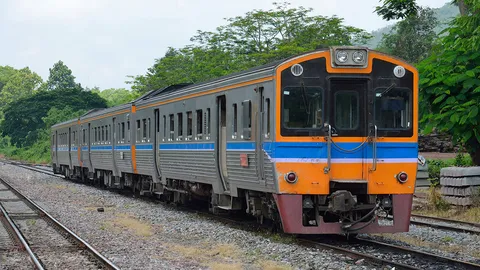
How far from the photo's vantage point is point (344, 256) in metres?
9.90

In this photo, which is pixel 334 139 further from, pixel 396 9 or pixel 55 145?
pixel 55 145

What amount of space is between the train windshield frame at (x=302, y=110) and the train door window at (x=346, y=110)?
9.8 inches

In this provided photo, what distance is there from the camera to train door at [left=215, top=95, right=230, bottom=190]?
45.3ft

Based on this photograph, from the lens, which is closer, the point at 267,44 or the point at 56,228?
the point at 56,228

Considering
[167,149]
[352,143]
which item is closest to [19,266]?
[352,143]

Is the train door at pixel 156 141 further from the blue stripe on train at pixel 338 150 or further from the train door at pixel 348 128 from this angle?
the train door at pixel 348 128

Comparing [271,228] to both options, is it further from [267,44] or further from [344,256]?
[267,44]

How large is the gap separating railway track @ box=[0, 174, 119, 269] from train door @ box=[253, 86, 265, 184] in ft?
9.50

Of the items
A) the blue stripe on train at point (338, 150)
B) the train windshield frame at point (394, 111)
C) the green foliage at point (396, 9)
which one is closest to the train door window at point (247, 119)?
the blue stripe on train at point (338, 150)

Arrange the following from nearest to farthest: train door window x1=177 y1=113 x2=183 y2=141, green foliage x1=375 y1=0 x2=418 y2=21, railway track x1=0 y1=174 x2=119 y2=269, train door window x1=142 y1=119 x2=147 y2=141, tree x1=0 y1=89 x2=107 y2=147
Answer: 1. railway track x1=0 y1=174 x2=119 y2=269
2. train door window x1=177 y1=113 x2=183 y2=141
3. train door window x1=142 y1=119 x2=147 y2=141
4. green foliage x1=375 y1=0 x2=418 y2=21
5. tree x1=0 y1=89 x2=107 y2=147

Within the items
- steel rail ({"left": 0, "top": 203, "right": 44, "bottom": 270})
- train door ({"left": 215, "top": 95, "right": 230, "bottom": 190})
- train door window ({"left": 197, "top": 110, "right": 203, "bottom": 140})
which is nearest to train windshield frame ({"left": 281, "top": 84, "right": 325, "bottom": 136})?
train door ({"left": 215, "top": 95, "right": 230, "bottom": 190})

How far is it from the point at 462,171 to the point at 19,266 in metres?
9.92

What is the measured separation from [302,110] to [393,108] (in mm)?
1443

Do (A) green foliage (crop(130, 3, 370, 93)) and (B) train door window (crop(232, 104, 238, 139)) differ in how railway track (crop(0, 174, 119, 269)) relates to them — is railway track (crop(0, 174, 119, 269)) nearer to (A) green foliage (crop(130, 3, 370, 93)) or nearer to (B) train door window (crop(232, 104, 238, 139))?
(B) train door window (crop(232, 104, 238, 139))
